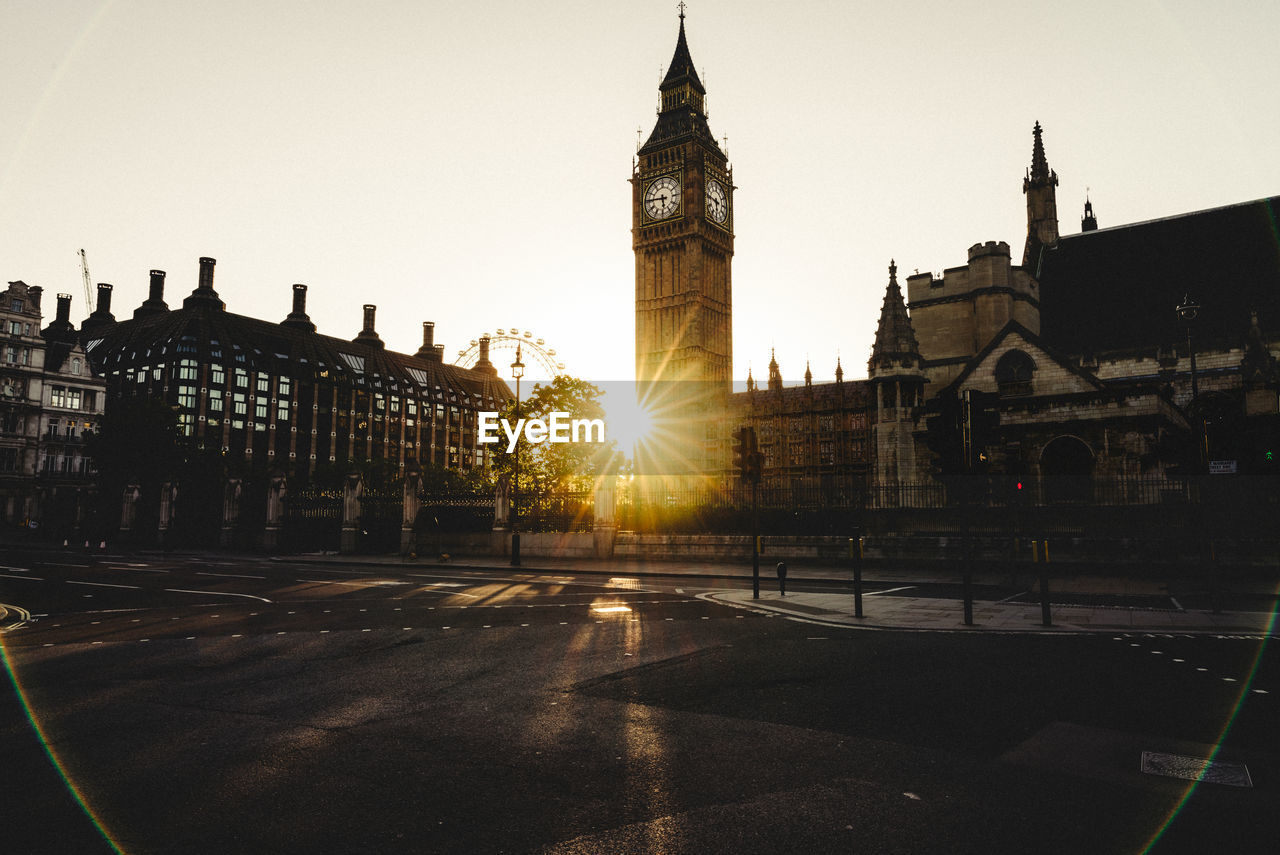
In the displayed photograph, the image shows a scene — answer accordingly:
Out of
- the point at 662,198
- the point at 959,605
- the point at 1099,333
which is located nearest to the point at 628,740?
the point at 959,605

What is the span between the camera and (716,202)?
93.4m

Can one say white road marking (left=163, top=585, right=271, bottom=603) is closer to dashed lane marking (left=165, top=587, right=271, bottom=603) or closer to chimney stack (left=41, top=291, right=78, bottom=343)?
dashed lane marking (left=165, top=587, right=271, bottom=603)

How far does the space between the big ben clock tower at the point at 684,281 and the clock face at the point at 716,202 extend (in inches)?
5.1

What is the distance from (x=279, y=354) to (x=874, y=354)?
7956 cm

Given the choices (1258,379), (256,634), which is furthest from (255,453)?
(1258,379)

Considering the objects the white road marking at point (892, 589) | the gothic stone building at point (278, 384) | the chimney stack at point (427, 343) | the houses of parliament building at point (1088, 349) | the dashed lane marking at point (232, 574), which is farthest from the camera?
the chimney stack at point (427, 343)

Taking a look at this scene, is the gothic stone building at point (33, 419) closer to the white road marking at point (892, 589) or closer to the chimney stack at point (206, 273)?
the chimney stack at point (206, 273)

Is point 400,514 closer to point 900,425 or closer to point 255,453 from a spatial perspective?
point 900,425

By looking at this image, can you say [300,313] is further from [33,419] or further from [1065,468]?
[1065,468]

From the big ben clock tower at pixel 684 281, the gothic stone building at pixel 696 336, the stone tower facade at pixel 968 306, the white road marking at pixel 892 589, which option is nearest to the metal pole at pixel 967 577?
the white road marking at pixel 892 589

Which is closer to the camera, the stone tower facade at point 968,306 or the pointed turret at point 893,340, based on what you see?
the pointed turret at point 893,340

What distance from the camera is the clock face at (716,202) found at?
300 feet

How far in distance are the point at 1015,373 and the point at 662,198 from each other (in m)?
63.5

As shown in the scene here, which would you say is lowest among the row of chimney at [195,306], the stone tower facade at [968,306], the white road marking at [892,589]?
the white road marking at [892,589]
